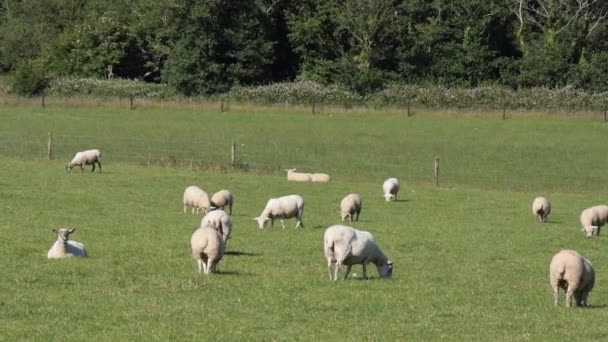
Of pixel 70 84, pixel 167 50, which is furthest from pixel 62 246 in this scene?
pixel 167 50

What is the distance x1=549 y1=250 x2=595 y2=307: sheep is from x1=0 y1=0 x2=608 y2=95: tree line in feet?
231

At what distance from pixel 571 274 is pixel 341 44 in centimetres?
7971

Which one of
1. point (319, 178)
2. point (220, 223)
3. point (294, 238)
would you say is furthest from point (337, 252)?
point (319, 178)

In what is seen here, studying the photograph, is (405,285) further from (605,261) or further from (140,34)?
(140,34)

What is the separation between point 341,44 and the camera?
316ft

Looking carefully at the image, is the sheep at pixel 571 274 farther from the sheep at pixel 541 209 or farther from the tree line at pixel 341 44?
the tree line at pixel 341 44

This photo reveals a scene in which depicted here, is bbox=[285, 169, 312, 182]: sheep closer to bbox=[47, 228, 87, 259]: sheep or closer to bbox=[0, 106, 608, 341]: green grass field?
bbox=[0, 106, 608, 341]: green grass field

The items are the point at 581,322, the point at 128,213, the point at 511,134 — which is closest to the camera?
the point at 581,322

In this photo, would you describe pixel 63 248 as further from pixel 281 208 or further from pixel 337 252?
pixel 281 208

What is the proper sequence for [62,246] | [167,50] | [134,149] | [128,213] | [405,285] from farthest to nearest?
[167,50]
[134,149]
[128,213]
[62,246]
[405,285]

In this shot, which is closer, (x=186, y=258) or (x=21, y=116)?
(x=186, y=258)

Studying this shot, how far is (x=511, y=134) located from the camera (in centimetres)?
6938

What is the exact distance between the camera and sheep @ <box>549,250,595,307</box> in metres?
17.4

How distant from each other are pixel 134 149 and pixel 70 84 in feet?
102
